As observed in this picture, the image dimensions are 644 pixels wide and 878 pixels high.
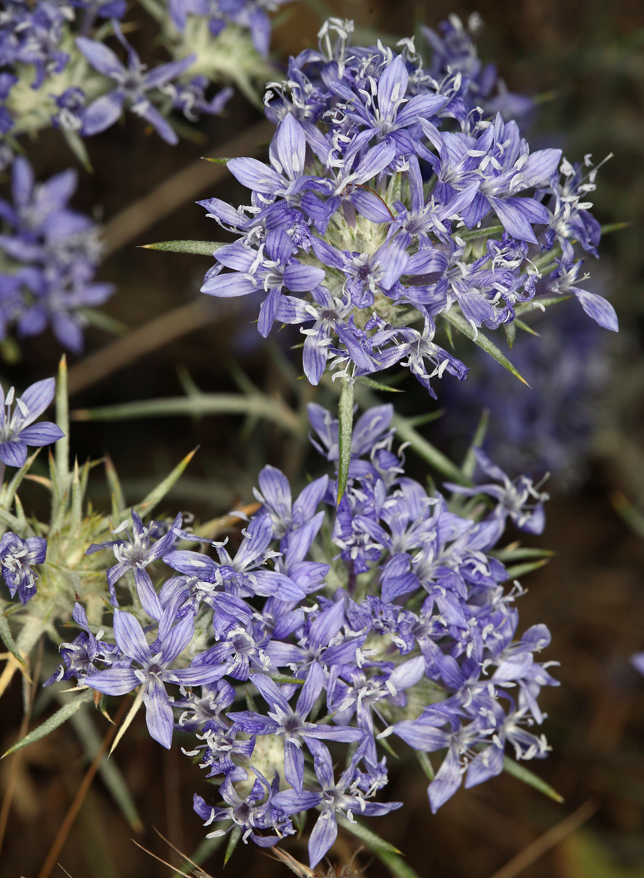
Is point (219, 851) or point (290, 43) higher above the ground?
point (290, 43)

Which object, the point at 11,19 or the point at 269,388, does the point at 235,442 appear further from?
the point at 11,19

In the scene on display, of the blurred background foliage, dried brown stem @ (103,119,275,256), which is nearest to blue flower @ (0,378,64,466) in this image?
the blurred background foliage

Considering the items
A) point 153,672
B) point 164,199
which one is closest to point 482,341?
point 153,672

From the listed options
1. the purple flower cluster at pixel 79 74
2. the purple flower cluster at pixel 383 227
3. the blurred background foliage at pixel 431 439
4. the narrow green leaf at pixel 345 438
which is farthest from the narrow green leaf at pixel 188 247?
the blurred background foliage at pixel 431 439

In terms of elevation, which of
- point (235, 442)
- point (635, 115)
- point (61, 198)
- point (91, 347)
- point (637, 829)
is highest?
point (61, 198)

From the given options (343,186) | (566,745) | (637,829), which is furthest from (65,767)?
(343,186)

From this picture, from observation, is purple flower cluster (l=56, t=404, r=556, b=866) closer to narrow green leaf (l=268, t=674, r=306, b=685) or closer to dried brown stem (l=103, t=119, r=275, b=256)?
narrow green leaf (l=268, t=674, r=306, b=685)
